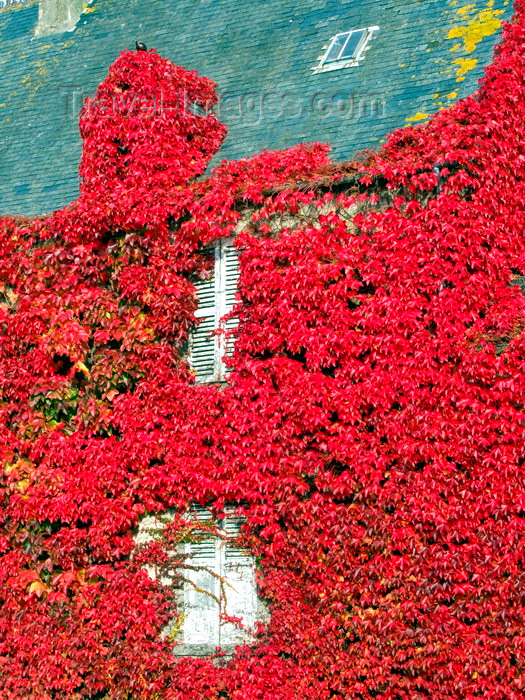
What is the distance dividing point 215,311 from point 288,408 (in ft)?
5.67

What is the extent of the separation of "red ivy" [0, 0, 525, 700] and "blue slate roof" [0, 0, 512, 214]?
1021 mm

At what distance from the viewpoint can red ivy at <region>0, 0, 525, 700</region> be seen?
9.20 m

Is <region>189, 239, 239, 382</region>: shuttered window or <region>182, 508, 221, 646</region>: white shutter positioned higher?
<region>189, 239, 239, 382</region>: shuttered window

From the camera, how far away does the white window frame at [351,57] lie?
1261 cm

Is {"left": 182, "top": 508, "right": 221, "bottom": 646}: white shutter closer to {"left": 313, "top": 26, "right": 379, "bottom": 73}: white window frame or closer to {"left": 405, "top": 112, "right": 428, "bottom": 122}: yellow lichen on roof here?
{"left": 405, "top": 112, "right": 428, "bottom": 122}: yellow lichen on roof

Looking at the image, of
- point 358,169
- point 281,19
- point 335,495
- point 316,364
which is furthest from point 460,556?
point 281,19

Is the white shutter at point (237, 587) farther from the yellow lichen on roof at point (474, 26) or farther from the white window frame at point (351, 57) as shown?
the yellow lichen on roof at point (474, 26)

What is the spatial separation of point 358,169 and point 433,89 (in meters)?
1.94

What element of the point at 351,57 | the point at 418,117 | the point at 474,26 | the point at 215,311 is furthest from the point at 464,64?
the point at 215,311

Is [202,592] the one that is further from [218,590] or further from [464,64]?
[464,64]

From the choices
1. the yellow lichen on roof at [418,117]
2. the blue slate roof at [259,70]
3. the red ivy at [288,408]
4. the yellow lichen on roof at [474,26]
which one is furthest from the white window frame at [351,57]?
the red ivy at [288,408]

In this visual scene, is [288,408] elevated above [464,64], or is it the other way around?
[464,64]

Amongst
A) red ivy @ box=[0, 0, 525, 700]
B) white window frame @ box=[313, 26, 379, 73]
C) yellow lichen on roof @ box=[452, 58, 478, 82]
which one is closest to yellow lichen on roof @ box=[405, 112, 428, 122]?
yellow lichen on roof @ box=[452, 58, 478, 82]

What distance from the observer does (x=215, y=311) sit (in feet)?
36.9
